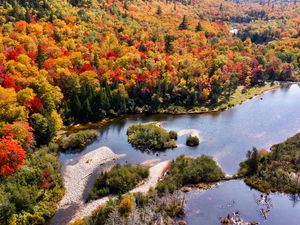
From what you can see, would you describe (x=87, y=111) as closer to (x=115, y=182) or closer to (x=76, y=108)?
(x=76, y=108)

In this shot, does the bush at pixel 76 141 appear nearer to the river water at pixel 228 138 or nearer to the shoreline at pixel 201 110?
the river water at pixel 228 138

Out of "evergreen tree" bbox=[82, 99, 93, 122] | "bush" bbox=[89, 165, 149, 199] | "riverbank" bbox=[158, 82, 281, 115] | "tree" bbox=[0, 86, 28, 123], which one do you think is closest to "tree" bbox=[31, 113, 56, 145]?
"tree" bbox=[0, 86, 28, 123]

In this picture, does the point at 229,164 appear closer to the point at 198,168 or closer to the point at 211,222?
the point at 198,168

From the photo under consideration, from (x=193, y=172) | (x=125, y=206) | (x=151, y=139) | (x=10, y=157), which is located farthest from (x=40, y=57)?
(x=125, y=206)

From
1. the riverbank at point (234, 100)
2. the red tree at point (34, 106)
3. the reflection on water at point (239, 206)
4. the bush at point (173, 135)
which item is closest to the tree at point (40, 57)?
the red tree at point (34, 106)

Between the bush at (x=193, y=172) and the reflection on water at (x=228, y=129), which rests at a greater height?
the bush at (x=193, y=172)
